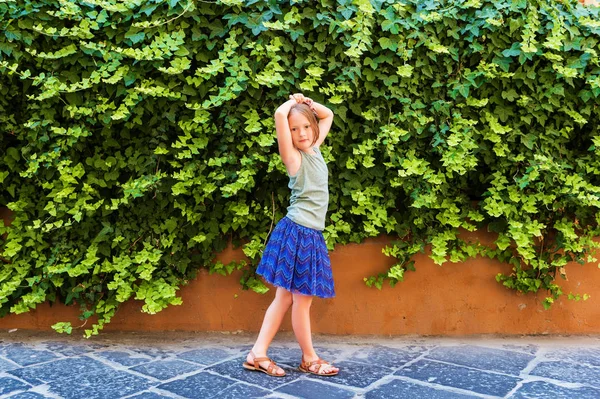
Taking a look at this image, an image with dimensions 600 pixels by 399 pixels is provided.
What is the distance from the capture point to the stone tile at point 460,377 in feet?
9.96

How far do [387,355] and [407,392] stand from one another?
0.66 meters

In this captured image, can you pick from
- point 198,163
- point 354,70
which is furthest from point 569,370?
point 198,163

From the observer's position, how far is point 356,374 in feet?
10.7

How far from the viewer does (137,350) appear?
3.69 meters

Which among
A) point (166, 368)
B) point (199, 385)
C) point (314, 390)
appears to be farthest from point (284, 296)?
point (166, 368)

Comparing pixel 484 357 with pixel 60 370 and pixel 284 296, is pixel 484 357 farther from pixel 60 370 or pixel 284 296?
pixel 60 370

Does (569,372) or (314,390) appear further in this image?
(569,372)

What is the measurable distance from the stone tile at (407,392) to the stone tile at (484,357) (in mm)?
501

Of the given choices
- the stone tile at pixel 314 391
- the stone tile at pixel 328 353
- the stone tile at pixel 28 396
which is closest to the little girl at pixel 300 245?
the stone tile at pixel 314 391

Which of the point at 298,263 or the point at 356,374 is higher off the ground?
the point at 298,263

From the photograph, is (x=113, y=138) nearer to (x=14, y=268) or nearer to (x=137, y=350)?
(x=14, y=268)

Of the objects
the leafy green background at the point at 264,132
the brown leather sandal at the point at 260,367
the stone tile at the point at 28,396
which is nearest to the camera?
the stone tile at the point at 28,396

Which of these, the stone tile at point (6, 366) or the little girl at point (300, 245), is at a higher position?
the little girl at point (300, 245)

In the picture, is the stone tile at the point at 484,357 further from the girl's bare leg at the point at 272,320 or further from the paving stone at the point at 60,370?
the paving stone at the point at 60,370
